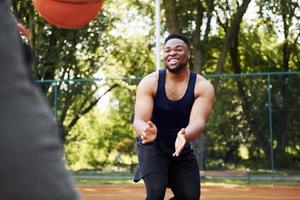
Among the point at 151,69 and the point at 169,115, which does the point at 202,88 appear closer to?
the point at 169,115

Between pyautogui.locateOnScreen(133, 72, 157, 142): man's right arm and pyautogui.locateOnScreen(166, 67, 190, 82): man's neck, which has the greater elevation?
pyautogui.locateOnScreen(166, 67, 190, 82): man's neck

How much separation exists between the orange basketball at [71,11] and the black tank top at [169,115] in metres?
2.79

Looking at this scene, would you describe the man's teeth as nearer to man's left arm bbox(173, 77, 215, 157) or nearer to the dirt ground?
man's left arm bbox(173, 77, 215, 157)

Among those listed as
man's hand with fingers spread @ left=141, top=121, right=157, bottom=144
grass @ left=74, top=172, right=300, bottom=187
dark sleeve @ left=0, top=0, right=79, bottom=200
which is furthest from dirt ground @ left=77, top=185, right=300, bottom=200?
dark sleeve @ left=0, top=0, right=79, bottom=200

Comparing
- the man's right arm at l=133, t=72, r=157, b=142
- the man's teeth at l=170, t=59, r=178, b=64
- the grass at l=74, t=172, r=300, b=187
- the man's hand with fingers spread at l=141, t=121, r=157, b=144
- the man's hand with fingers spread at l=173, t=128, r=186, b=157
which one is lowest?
the grass at l=74, t=172, r=300, b=187

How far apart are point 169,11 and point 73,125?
4.60 meters

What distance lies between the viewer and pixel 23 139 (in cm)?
124

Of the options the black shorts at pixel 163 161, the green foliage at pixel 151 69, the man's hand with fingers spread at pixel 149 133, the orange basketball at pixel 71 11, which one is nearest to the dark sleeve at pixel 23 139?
the orange basketball at pixel 71 11

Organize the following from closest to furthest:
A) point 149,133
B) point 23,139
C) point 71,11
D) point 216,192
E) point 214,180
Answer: point 23,139, point 71,11, point 149,133, point 216,192, point 214,180

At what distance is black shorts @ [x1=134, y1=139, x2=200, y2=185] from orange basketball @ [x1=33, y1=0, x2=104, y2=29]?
9.38ft

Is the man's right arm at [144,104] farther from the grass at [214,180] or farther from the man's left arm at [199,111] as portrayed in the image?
the grass at [214,180]

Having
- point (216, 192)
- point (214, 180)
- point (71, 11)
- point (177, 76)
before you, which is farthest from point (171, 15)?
point (71, 11)

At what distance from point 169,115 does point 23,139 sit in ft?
13.8

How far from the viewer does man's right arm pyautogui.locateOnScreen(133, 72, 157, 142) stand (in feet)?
17.4
